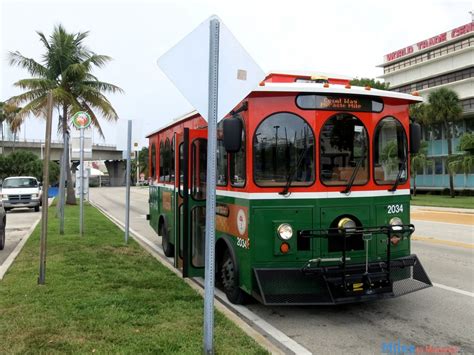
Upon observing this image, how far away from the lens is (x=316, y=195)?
5.42m

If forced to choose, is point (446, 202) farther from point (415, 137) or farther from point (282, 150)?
point (282, 150)

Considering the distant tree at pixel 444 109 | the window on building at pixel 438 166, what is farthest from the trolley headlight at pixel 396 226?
the window on building at pixel 438 166

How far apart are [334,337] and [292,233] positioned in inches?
48.1

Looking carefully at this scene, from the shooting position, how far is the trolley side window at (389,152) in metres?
5.86

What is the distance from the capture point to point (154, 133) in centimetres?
1096

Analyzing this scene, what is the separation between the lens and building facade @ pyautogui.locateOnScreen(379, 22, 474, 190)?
135ft

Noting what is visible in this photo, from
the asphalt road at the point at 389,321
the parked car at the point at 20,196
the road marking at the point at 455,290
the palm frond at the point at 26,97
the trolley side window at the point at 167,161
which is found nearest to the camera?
the asphalt road at the point at 389,321

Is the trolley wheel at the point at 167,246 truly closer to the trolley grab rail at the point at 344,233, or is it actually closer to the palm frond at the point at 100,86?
the trolley grab rail at the point at 344,233

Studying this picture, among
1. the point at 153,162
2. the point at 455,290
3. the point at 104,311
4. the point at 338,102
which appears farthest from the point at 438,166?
the point at 104,311

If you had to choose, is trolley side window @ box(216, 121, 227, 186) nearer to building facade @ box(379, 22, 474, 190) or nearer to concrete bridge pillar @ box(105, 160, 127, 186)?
building facade @ box(379, 22, 474, 190)

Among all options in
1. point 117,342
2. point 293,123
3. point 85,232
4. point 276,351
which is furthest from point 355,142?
point 85,232

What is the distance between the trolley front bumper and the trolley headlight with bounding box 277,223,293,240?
1.24 feet

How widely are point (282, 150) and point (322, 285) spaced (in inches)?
65.0

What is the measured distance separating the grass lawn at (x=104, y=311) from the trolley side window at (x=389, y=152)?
2737 millimetres
